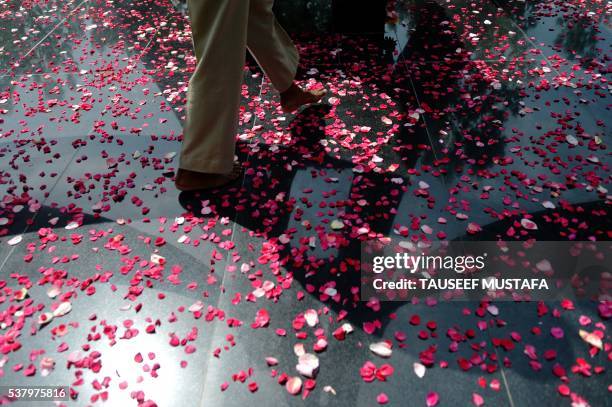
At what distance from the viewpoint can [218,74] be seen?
84.4 inches

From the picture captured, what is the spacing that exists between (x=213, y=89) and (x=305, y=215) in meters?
0.77

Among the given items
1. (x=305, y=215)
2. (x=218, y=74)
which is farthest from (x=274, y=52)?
(x=305, y=215)

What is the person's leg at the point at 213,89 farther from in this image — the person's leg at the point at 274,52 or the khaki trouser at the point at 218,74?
the person's leg at the point at 274,52

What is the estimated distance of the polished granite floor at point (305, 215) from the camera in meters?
1.67

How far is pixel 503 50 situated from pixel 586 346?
2766 millimetres

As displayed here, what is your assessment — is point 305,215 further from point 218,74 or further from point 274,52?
point 274,52

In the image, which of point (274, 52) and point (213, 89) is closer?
point (213, 89)

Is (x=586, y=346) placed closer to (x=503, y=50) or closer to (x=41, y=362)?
(x=41, y=362)

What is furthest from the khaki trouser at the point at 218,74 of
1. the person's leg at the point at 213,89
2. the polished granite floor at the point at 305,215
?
the polished granite floor at the point at 305,215

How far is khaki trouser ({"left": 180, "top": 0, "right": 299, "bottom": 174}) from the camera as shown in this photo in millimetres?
2037

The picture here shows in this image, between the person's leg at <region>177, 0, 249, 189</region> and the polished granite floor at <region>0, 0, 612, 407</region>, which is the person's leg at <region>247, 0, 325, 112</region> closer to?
the polished granite floor at <region>0, 0, 612, 407</region>

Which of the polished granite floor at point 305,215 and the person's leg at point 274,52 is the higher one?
the person's leg at point 274,52

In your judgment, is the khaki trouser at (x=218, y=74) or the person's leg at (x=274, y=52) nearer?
the khaki trouser at (x=218, y=74)

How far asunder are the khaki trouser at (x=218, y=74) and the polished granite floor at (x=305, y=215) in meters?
0.25
